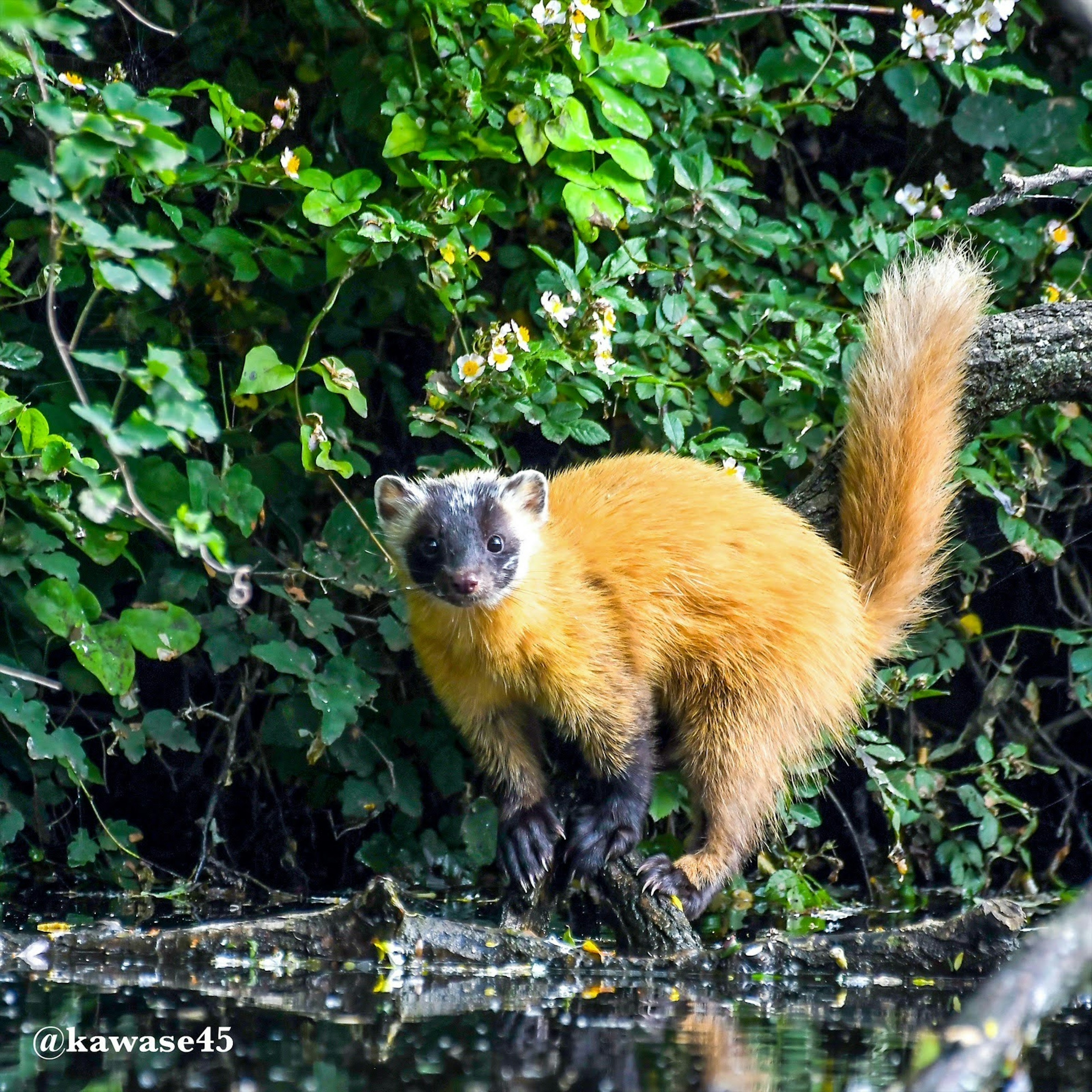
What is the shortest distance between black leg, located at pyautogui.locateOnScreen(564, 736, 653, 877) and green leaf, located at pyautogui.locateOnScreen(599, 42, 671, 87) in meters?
2.02

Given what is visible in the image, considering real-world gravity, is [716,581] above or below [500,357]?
below

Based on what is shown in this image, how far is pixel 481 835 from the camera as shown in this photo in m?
4.68

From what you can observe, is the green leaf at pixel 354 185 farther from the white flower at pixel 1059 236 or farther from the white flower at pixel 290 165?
the white flower at pixel 1059 236

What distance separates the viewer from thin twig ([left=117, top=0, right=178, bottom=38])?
3.47 meters

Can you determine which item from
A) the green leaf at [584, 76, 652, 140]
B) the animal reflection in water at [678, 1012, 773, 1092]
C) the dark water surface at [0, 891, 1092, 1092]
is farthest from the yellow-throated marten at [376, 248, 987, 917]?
the green leaf at [584, 76, 652, 140]

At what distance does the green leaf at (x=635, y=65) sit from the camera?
423cm

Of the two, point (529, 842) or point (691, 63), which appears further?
point (691, 63)

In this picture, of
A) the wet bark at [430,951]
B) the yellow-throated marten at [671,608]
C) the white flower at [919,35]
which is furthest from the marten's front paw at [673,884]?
the white flower at [919,35]

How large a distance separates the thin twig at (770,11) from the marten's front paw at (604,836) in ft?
8.23

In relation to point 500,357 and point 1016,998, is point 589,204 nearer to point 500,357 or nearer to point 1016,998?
point 500,357

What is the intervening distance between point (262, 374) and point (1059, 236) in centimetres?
290

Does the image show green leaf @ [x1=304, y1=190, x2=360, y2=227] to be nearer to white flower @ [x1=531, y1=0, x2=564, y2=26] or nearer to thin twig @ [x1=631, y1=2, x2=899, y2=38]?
white flower @ [x1=531, y1=0, x2=564, y2=26]

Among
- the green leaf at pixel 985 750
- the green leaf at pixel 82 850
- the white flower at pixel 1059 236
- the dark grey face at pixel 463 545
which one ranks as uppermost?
the white flower at pixel 1059 236

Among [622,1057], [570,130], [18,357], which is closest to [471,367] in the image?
[570,130]
